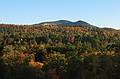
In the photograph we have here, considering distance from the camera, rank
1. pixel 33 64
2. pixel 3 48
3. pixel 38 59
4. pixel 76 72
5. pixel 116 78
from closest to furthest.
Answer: pixel 116 78, pixel 76 72, pixel 33 64, pixel 38 59, pixel 3 48

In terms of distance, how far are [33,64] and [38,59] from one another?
105 ft

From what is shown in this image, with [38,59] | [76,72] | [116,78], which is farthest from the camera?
[38,59]

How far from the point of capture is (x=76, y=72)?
315 feet

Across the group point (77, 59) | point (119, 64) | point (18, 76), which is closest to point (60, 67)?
point (77, 59)

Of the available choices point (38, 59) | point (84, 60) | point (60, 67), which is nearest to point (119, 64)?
point (84, 60)

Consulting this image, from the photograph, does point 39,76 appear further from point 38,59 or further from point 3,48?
point 3,48

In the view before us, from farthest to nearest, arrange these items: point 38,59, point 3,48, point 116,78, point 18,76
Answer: point 3,48 < point 38,59 < point 18,76 < point 116,78

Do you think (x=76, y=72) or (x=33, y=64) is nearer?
(x=76, y=72)

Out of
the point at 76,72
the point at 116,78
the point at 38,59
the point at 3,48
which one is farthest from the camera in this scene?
the point at 3,48

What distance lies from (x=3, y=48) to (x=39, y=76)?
61510mm

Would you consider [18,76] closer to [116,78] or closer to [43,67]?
[43,67]

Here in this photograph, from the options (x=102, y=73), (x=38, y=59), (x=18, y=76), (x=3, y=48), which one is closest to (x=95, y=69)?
(x=102, y=73)

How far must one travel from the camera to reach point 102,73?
8744 centimetres

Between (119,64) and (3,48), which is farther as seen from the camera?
(3,48)
